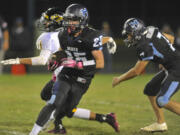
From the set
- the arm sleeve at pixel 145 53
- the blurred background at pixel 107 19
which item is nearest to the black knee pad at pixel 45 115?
the arm sleeve at pixel 145 53

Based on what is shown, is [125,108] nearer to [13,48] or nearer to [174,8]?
[13,48]

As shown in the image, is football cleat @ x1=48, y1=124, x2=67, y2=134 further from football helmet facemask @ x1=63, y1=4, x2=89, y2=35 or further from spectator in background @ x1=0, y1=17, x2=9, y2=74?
spectator in background @ x1=0, y1=17, x2=9, y2=74

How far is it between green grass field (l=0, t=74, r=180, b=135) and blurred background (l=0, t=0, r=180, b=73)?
228 cm

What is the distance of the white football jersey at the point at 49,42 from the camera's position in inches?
218

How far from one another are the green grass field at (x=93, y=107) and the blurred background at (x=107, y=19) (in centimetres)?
228

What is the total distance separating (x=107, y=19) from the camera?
65.5ft

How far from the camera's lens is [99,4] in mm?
22406

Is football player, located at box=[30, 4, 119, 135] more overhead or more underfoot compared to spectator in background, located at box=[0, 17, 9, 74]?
more overhead

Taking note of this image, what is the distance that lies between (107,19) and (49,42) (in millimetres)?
14606

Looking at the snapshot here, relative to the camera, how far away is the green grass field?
20.2 feet

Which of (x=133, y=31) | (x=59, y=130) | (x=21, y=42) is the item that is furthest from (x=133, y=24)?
(x=21, y=42)

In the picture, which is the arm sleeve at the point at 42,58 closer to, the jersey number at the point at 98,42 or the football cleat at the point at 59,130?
the jersey number at the point at 98,42

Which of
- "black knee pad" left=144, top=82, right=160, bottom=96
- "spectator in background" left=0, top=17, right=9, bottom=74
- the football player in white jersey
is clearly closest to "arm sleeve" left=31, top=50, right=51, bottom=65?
the football player in white jersey

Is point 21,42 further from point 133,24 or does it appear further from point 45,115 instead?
point 45,115
